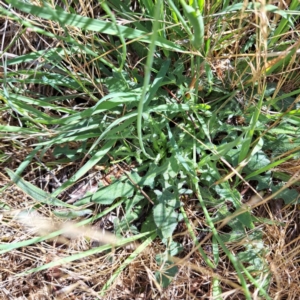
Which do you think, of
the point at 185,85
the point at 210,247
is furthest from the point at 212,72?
the point at 210,247

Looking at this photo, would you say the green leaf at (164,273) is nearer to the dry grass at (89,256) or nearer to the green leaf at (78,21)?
the dry grass at (89,256)

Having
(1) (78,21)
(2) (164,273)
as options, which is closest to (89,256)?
(2) (164,273)

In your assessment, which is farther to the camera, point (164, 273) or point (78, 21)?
point (164, 273)

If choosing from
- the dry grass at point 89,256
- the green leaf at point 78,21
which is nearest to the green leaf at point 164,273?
the dry grass at point 89,256

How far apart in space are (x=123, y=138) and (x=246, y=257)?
0.49 metres

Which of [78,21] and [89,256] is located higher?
[78,21]

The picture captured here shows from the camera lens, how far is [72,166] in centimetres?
121

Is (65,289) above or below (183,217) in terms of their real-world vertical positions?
below

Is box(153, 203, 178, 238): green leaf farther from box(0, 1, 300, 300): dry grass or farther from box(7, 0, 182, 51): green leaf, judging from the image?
box(7, 0, 182, 51): green leaf

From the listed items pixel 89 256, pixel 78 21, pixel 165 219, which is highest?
pixel 78 21

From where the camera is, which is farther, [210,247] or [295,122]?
[210,247]

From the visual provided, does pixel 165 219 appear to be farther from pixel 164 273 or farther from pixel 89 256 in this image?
pixel 89 256

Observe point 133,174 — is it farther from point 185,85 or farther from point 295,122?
point 295,122

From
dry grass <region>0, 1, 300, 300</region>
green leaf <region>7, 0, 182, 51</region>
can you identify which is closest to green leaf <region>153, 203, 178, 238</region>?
dry grass <region>0, 1, 300, 300</region>
